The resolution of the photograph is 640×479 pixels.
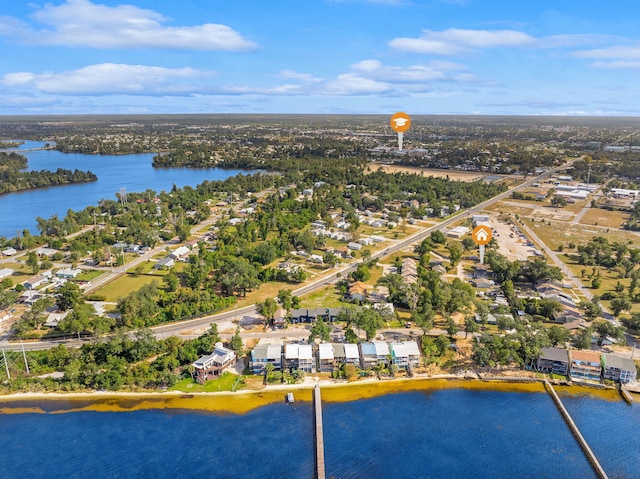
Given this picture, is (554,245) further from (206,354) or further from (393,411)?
(206,354)

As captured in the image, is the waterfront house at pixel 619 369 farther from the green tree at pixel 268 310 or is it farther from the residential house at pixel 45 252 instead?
the residential house at pixel 45 252

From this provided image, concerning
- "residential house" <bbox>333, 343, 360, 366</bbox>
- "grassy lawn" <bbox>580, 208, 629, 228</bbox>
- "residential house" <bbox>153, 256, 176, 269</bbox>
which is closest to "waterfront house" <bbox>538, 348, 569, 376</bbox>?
"residential house" <bbox>333, 343, 360, 366</bbox>

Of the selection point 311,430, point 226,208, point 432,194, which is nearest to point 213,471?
point 311,430

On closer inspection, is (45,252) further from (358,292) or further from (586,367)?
(586,367)

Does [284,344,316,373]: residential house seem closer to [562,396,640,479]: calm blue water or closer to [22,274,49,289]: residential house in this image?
[562,396,640,479]: calm blue water

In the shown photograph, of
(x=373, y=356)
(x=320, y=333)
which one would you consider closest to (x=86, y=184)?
(x=320, y=333)
